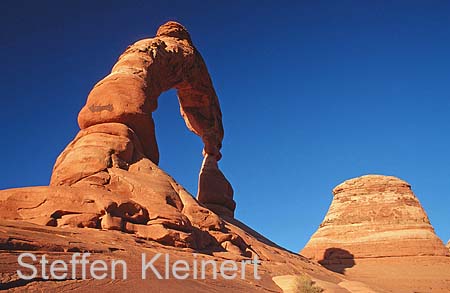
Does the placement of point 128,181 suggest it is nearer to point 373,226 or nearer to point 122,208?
point 122,208

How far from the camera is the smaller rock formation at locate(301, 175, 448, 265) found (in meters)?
34.7

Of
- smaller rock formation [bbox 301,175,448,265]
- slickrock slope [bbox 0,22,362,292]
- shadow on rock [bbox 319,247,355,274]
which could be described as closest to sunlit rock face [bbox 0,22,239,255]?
slickrock slope [bbox 0,22,362,292]

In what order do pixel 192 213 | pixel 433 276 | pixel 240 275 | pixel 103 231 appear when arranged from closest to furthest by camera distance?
pixel 103 231 < pixel 240 275 < pixel 192 213 < pixel 433 276

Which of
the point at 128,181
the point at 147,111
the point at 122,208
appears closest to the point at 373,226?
the point at 147,111

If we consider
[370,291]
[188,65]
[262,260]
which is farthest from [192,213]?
[188,65]

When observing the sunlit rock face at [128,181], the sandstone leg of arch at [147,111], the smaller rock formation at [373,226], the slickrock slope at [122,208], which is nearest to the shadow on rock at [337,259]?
the smaller rock formation at [373,226]

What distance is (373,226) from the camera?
36.9 m

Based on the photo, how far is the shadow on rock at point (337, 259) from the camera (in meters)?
34.6

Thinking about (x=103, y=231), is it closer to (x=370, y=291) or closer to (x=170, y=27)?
(x=370, y=291)

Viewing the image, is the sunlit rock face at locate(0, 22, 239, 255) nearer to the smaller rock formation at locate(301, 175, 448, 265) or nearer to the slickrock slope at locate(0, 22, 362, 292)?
the slickrock slope at locate(0, 22, 362, 292)

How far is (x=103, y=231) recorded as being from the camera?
10.5m

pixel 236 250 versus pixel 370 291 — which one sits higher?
pixel 236 250

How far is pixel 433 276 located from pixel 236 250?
22.0 metres

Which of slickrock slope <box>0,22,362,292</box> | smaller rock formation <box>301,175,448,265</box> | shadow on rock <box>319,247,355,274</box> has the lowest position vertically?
slickrock slope <box>0,22,362,292</box>
